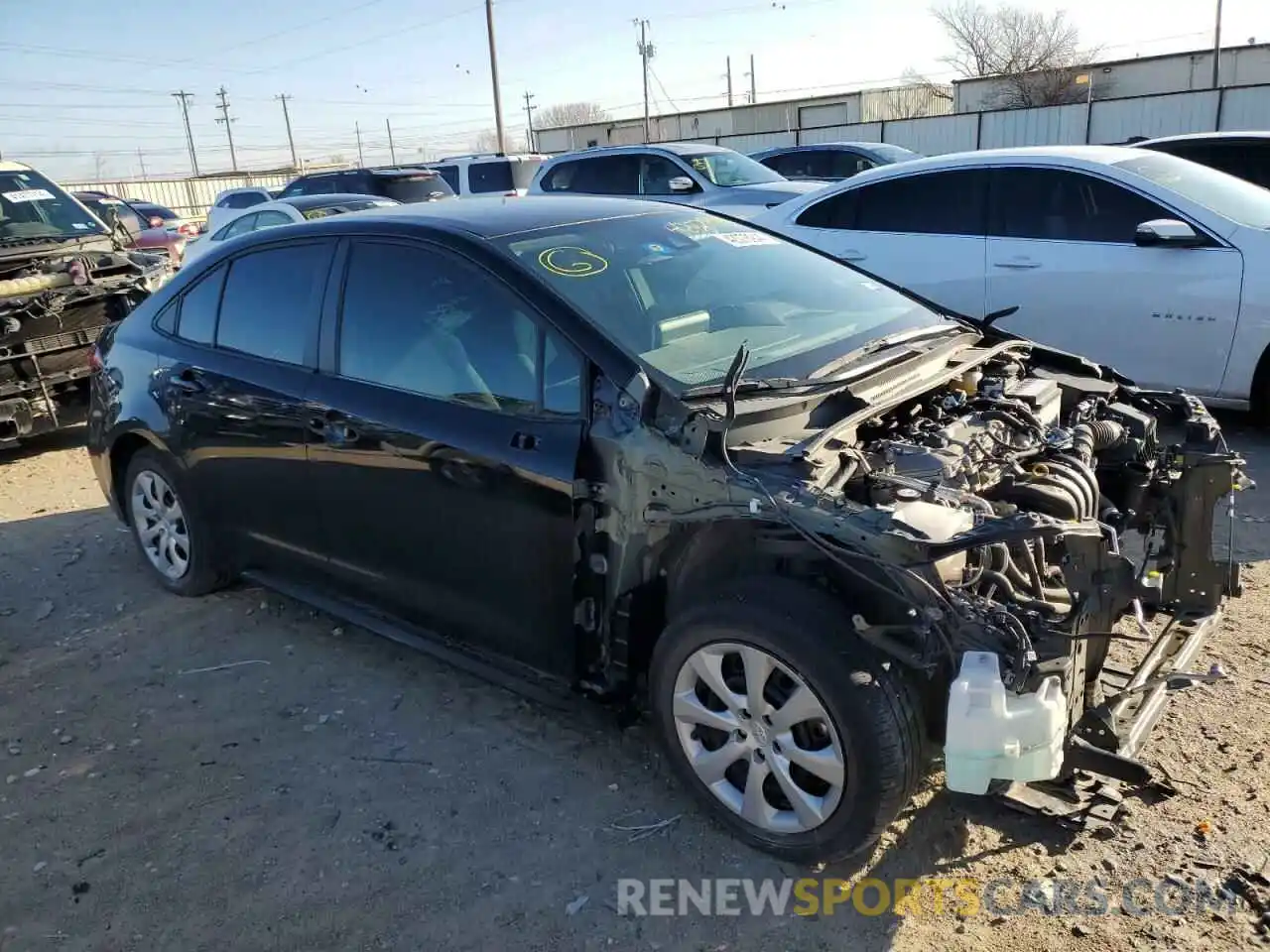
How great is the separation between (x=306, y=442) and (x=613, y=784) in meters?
1.70

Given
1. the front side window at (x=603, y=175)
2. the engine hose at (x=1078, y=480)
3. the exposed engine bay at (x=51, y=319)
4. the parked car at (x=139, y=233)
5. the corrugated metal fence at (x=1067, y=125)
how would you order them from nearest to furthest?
the engine hose at (x=1078, y=480) → the exposed engine bay at (x=51, y=319) → the parked car at (x=139, y=233) → the front side window at (x=603, y=175) → the corrugated metal fence at (x=1067, y=125)

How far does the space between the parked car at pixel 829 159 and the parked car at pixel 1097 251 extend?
895 cm

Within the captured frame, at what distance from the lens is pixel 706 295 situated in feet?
11.7

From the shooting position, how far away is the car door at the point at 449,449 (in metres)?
3.10

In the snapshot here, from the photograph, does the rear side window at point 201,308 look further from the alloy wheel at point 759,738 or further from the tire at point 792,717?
the alloy wheel at point 759,738

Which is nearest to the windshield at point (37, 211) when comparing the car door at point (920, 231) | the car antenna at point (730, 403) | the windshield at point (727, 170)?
the car door at point (920, 231)

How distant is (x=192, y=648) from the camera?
4352 millimetres

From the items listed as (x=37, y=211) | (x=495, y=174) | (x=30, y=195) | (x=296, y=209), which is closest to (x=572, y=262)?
(x=37, y=211)

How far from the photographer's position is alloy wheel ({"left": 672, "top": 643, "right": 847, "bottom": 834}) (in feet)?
8.75

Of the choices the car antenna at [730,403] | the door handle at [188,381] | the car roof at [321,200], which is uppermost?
the car roof at [321,200]

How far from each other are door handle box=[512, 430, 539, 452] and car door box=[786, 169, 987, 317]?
3.93 meters

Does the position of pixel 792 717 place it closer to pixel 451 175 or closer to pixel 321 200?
pixel 321 200

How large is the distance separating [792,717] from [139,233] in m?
8.84

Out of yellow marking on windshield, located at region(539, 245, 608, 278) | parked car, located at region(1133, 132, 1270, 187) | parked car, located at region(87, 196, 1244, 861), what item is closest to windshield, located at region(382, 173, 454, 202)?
parked car, located at region(1133, 132, 1270, 187)
